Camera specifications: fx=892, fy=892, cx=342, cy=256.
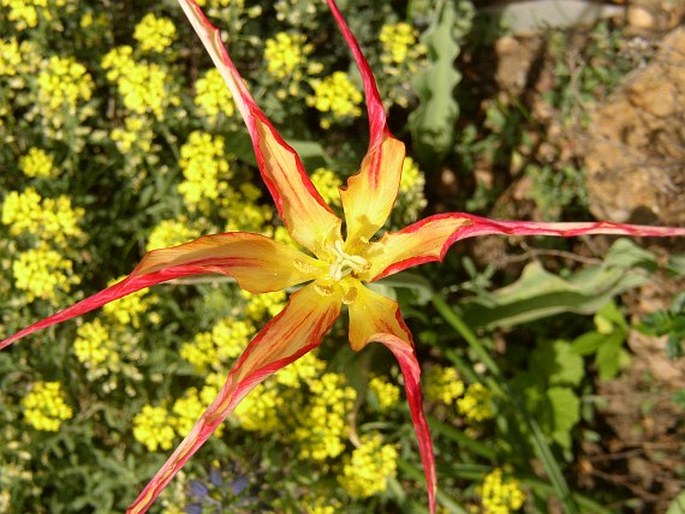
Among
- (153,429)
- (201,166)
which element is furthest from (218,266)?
(153,429)

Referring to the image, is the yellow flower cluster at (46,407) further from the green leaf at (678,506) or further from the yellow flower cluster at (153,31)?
the green leaf at (678,506)

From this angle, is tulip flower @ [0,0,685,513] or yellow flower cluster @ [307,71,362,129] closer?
tulip flower @ [0,0,685,513]

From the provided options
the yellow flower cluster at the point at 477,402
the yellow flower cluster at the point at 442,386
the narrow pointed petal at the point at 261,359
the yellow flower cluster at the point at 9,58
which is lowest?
the narrow pointed petal at the point at 261,359

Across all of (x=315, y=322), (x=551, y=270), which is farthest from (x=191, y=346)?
(x=551, y=270)

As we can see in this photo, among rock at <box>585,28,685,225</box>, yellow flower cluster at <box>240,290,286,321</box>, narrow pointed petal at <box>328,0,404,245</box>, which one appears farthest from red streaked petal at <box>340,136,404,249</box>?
rock at <box>585,28,685,225</box>

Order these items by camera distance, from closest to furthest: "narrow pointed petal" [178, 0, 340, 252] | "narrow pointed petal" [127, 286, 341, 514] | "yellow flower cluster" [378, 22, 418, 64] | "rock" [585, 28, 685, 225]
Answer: "narrow pointed petal" [127, 286, 341, 514], "narrow pointed petal" [178, 0, 340, 252], "yellow flower cluster" [378, 22, 418, 64], "rock" [585, 28, 685, 225]

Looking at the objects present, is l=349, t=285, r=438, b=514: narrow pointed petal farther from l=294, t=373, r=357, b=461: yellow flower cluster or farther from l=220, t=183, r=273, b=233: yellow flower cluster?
l=220, t=183, r=273, b=233: yellow flower cluster

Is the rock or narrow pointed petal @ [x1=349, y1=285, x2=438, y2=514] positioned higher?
the rock

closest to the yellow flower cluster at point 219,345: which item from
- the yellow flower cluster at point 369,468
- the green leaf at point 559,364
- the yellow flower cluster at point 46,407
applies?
the yellow flower cluster at point 46,407
